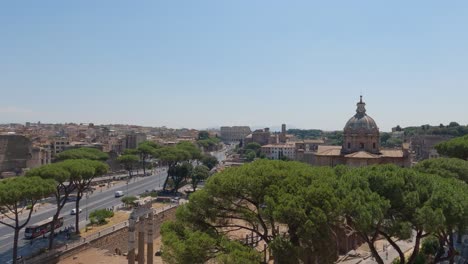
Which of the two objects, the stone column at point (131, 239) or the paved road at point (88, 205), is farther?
the paved road at point (88, 205)

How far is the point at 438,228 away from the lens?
17547mm

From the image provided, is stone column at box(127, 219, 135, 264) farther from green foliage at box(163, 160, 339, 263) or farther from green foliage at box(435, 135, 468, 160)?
green foliage at box(435, 135, 468, 160)

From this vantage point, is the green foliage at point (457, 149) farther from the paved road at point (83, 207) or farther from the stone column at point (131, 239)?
the paved road at point (83, 207)

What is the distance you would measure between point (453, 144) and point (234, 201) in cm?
3038

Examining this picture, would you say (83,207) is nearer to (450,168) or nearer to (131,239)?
(131,239)

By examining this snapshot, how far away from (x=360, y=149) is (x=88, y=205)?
31.7 m

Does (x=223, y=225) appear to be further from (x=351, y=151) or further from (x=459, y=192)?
(x=351, y=151)

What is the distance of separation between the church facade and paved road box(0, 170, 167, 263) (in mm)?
25580

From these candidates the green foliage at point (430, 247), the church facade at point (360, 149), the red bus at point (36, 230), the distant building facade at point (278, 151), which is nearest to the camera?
the green foliage at point (430, 247)

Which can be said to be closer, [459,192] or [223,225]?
[459,192]

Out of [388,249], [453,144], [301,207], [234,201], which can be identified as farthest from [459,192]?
[453,144]

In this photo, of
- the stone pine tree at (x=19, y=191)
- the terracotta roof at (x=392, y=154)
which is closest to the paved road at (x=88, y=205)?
the stone pine tree at (x=19, y=191)

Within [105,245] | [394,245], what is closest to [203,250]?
[394,245]

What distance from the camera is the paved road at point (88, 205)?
3055cm
